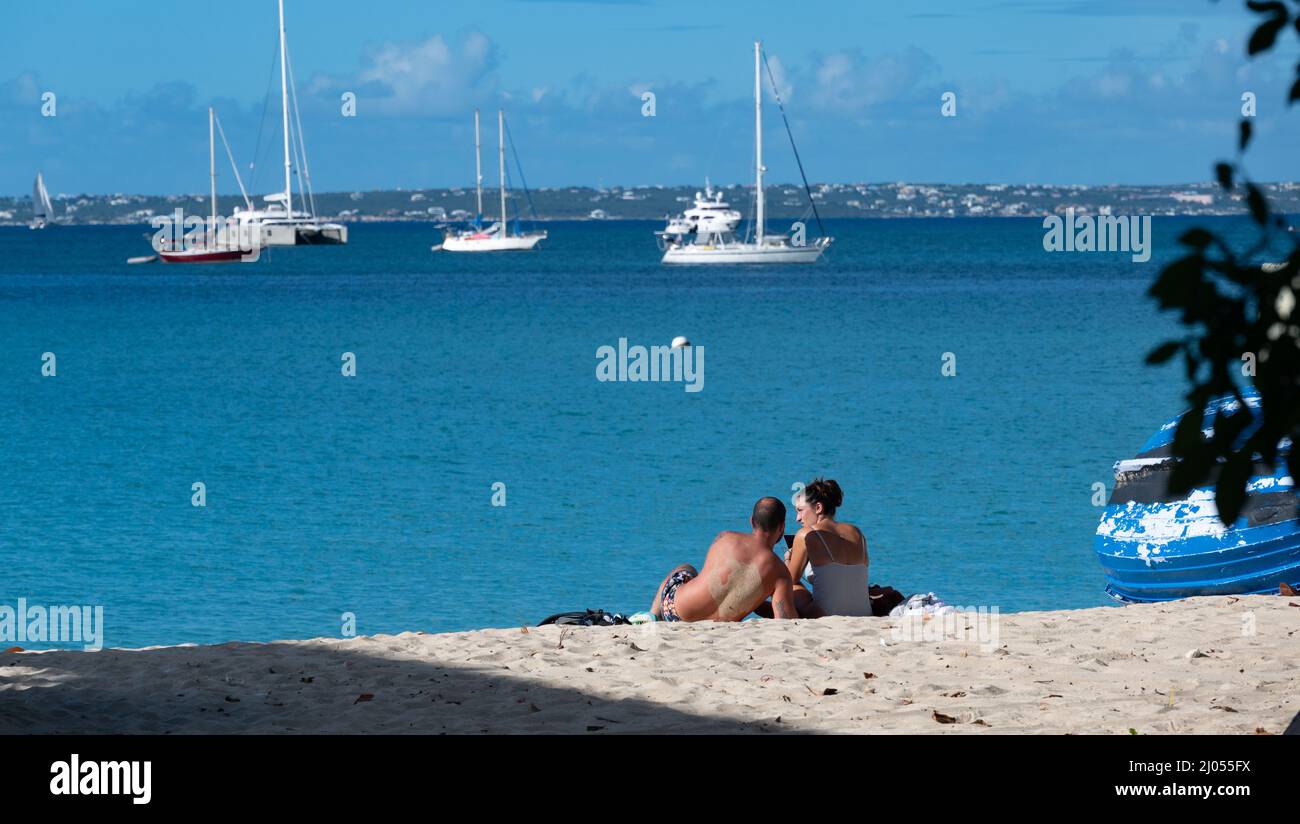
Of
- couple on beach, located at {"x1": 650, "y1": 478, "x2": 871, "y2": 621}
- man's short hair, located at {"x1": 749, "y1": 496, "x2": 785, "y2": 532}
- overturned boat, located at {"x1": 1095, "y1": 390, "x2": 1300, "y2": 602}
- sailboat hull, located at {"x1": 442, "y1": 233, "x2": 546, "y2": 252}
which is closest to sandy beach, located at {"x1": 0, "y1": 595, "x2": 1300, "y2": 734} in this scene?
couple on beach, located at {"x1": 650, "y1": 478, "x2": 871, "y2": 621}

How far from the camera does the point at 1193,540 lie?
36.6 ft

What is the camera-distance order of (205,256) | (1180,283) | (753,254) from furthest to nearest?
(205,256)
(753,254)
(1180,283)

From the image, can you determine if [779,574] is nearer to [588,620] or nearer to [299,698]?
[588,620]

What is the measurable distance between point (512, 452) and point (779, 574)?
51.4 feet

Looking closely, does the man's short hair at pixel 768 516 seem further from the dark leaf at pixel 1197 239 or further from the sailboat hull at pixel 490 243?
the sailboat hull at pixel 490 243

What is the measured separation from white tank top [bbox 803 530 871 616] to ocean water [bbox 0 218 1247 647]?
17.3 ft

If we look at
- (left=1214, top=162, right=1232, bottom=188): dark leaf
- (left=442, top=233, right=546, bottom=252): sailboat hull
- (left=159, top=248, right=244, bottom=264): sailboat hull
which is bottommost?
(left=1214, top=162, right=1232, bottom=188): dark leaf

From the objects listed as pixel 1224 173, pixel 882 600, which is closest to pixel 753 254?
pixel 882 600

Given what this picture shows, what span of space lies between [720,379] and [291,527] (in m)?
17.1

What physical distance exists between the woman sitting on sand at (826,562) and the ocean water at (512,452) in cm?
522

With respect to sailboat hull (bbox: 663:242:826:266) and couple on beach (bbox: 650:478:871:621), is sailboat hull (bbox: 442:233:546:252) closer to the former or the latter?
sailboat hull (bbox: 663:242:826:266)

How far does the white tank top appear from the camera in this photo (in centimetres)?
1003
